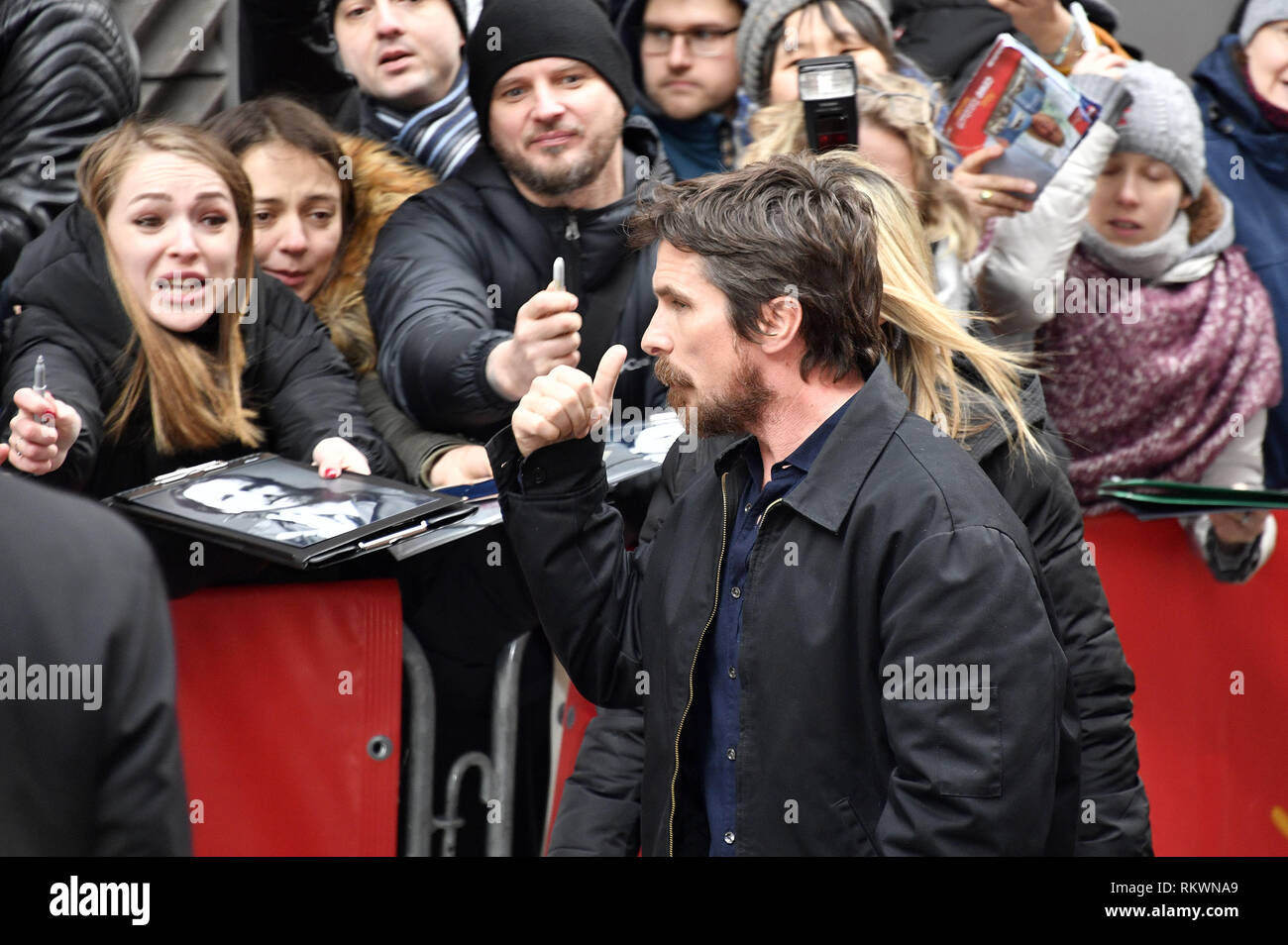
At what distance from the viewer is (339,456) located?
3.63 metres

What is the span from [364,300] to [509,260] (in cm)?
38

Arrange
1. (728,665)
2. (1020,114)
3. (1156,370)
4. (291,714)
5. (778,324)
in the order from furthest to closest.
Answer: (1156,370), (1020,114), (291,714), (778,324), (728,665)

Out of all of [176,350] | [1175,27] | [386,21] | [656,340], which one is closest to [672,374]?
[656,340]

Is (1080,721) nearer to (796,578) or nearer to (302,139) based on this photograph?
(796,578)

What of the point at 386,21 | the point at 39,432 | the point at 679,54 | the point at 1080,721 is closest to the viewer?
the point at 1080,721

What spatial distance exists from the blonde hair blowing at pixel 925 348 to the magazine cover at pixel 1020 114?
0.90 m

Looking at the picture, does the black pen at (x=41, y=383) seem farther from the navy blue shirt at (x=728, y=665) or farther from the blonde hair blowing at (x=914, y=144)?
the blonde hair blowing at (x=914, y=144)

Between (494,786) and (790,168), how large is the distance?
1803 millimetres

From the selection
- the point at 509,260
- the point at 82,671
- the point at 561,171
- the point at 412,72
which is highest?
the point at 412,72

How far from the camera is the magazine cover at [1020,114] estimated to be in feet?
12.8

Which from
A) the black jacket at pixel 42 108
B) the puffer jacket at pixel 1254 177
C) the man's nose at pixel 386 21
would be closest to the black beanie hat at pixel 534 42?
the man's nose at pixel 386 21

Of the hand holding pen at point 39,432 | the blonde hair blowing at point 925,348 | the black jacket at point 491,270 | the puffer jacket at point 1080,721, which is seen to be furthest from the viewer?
the black jacket at point 491,270

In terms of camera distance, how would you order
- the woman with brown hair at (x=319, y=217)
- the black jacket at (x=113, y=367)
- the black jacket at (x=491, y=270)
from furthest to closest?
the woman with brown hair at (x=319, y=217) < the black jacket at (x=491, y=270) < the black jacket at (x=113, y=367)

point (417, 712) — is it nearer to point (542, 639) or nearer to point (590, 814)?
point (542, 639)
